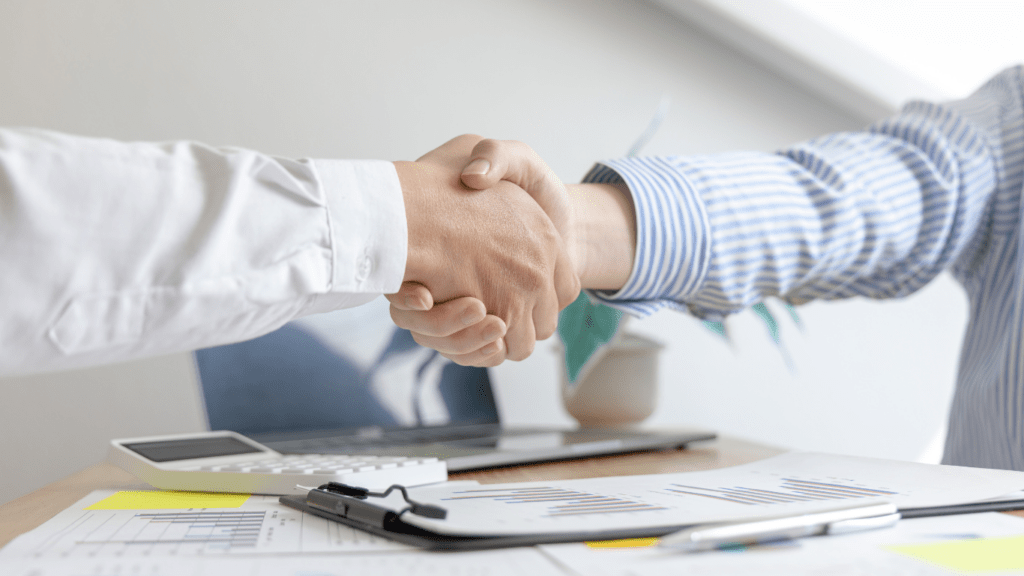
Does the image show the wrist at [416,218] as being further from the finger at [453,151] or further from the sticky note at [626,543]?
the sticky note at [626,543]

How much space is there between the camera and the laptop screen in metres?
0.80

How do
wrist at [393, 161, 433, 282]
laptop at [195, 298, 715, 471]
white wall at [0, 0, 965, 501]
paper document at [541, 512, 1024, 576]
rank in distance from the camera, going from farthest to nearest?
white wall at [0, 0, 965, 501] < laptop at [195, 298, 715, 471] < wrist at [393, 161, 433, 282] < paper document at [541, 512, 1024, 576]

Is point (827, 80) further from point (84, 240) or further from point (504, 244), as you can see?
point (84, 240)

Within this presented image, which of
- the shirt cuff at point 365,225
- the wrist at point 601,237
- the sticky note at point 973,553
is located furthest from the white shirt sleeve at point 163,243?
the sticky note at point 973,553

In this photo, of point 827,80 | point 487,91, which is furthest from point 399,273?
point 827,80

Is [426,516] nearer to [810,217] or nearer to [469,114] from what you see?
[810,217]

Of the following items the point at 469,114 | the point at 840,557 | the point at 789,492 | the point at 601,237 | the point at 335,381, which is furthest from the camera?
the point at 469,114

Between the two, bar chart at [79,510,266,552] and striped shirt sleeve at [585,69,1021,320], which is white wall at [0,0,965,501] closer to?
striped shirt sleeve at [585,69,1021,320]

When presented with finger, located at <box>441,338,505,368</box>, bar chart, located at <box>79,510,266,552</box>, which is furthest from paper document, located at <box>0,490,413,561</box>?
finger, located at <box>441,338,505,368</box>

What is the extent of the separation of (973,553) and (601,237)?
0.38 meters

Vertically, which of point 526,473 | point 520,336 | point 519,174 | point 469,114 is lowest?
point 526,473

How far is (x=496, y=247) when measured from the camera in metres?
0.52

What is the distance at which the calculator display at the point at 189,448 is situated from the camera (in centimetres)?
50

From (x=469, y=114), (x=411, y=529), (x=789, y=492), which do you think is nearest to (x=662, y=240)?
(x=789, y=492)
